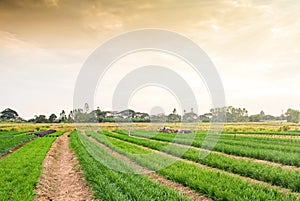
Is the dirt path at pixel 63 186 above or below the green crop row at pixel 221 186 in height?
below

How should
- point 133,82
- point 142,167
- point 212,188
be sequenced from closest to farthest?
1. point 212,188
2. point 142,167
3. point 133,82

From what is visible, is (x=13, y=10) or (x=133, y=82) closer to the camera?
(x=13, y=10)

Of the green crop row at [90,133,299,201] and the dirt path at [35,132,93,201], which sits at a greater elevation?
the green crop row at [90,133,299,201]

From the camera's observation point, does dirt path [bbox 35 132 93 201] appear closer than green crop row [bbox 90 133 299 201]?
No

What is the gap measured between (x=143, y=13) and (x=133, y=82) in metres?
4.93

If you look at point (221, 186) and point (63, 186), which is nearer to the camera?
point (221, 186)

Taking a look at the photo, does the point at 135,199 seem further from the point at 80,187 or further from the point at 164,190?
the point at 80,187

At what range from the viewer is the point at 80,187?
30.3ft

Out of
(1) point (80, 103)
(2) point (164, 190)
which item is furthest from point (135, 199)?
(1) point (80, 103)

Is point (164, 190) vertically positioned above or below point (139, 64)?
below

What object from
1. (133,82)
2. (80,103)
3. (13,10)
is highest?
(13,10)

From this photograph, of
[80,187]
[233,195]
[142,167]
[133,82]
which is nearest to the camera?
[233,195]

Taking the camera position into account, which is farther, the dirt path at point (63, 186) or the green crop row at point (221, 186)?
the dirt path at point (63, 186)

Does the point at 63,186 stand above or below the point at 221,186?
below
